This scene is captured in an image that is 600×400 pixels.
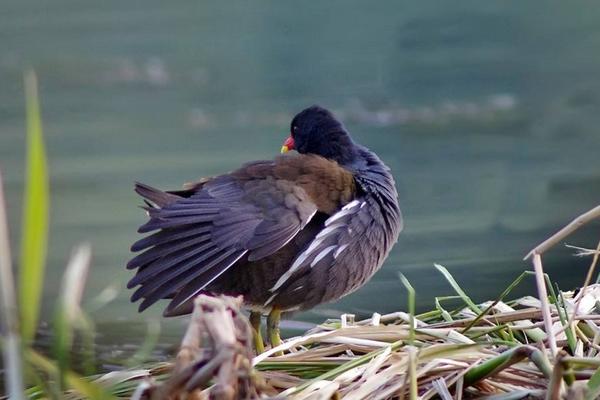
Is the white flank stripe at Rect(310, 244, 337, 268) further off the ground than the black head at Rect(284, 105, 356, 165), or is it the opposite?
the black head at Rect(284, 105, 356, 165)

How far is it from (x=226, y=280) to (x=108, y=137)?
470 cm

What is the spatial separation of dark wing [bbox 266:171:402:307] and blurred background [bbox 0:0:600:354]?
2.88m

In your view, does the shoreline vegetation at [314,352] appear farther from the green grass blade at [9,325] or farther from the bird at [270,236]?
the bird at [270,236]

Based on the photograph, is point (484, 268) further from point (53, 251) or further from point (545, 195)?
point (53, 251)

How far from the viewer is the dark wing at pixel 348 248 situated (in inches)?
106

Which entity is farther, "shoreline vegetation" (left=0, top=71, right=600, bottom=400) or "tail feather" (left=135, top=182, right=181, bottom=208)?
"tail feather" (left=135, top=182, right=181, bottom=208)

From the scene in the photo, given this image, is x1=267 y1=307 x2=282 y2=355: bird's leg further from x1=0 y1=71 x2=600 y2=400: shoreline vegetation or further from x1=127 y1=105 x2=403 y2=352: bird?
x1=0 y1=71 x2=600 y2=400: shoreline vegetation

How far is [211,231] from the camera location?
8.45ft

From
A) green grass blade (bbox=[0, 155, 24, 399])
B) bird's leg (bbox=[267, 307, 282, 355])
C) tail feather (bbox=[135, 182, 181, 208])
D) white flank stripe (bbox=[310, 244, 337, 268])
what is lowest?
bird's leg (bbox=[267, 307, 282, 355])

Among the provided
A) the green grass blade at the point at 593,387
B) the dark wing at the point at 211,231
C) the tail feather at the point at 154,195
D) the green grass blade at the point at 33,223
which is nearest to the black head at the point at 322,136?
the dark wing at the point at 211,231

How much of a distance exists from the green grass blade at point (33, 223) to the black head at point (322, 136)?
2.16 metres

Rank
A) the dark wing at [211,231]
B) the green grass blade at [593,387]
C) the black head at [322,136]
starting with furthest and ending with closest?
the black head at [322,136]
the dark wing at [211,231]
the green grass blade at [593,387]

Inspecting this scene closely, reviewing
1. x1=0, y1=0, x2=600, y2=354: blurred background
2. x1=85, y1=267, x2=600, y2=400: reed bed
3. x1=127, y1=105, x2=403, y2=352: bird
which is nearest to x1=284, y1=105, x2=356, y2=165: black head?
x1=127, y1=105, x2=403, y2=352: bird

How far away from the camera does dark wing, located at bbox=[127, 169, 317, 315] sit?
246 cm
